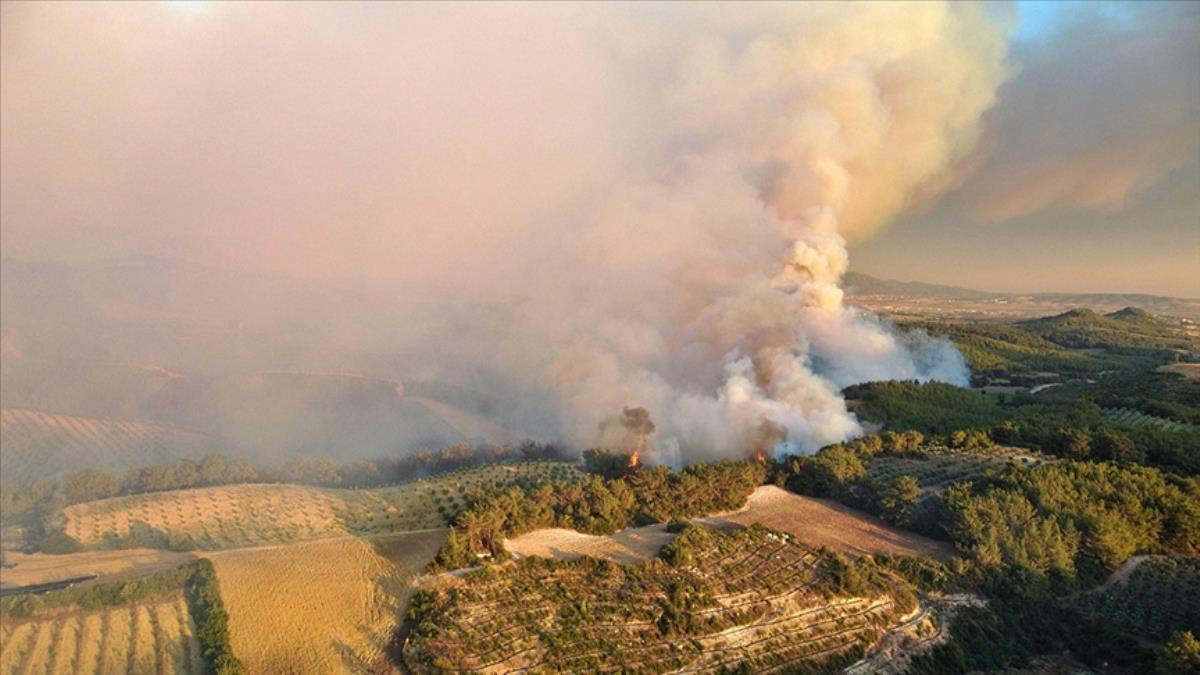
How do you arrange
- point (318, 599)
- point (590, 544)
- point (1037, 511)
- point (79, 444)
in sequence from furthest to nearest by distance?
point (79, 444)
point (1037, 511)
point (590, 544)
point (318, 599)

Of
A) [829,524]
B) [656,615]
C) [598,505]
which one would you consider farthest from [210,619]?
[829,524]

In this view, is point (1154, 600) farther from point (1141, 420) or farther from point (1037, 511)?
point (1141, 420)

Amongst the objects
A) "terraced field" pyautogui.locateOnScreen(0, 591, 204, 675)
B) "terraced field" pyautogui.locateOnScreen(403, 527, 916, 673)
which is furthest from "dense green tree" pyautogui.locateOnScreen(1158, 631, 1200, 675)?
"terraced field" pyautogui.locateOnScreen(0, 591, 204, 675)

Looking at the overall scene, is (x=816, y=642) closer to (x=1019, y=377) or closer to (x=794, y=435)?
(x=794, y=435)

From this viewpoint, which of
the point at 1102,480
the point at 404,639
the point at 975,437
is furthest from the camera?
the point at 975,437

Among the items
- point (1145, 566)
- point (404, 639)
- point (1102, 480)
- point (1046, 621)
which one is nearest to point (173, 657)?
point (404, 639)

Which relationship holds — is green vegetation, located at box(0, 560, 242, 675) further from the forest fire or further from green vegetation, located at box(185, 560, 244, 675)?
the forest fire

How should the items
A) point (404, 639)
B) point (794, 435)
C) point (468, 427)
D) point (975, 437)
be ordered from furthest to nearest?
point (468, 427)
point (794, 435)
point (975, 437)
point (404, 639)
